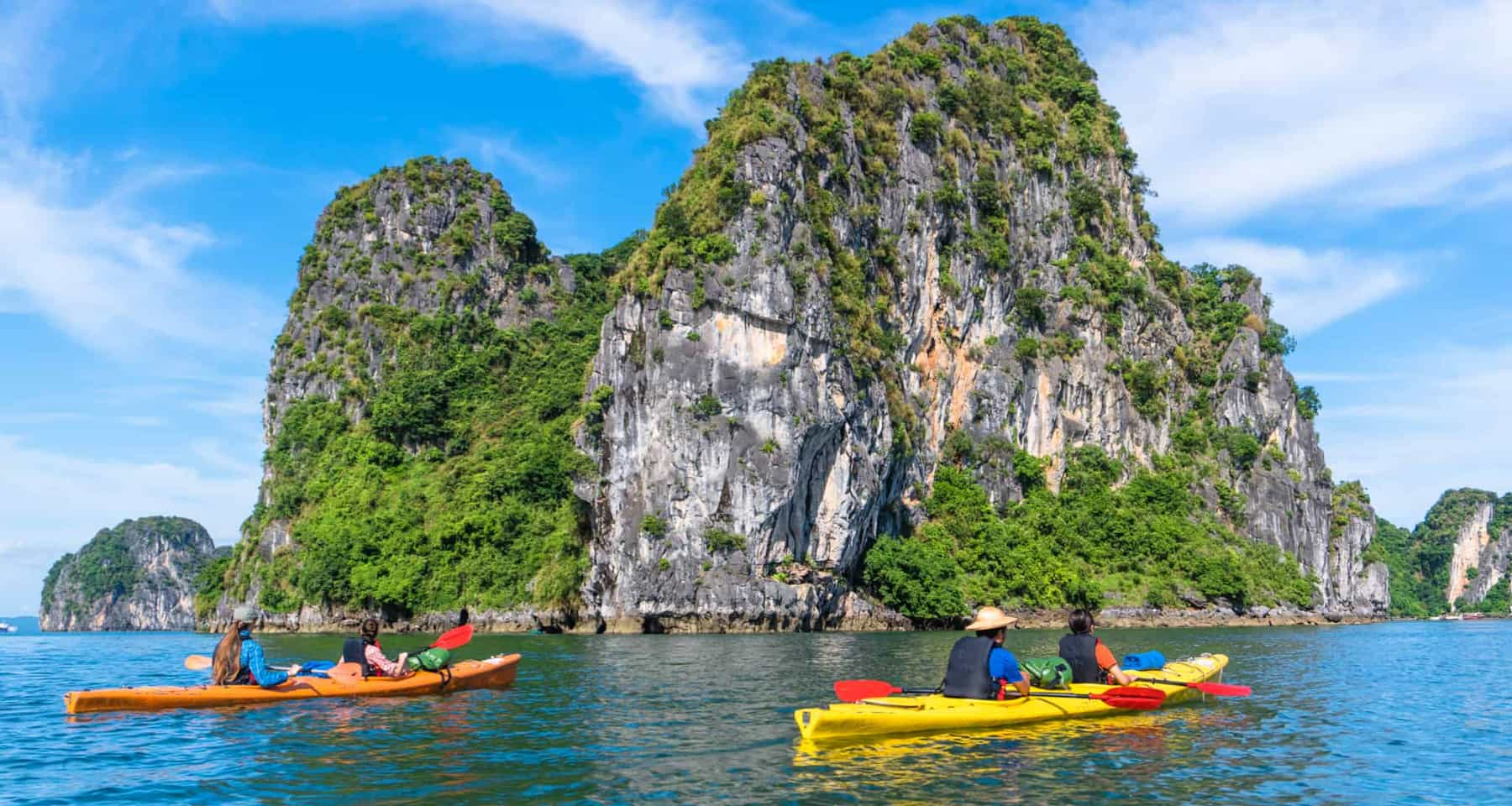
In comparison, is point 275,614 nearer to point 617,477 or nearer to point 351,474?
point 351,474

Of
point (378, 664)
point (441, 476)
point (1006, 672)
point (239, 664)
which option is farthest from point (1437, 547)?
point (239, 664)

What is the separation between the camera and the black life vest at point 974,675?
1492 cm

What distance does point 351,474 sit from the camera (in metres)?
71.2

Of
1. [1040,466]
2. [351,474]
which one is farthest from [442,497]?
[1040,466]

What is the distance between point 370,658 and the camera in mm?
19750

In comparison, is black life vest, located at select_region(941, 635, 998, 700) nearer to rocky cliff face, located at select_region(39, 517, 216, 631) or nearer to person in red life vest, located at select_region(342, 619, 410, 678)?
person in red life vest, located at select_region(342, 619, 410, 678)

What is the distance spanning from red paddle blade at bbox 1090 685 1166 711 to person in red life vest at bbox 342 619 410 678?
1249 cm

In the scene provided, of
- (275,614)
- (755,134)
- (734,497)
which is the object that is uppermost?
(755,134)

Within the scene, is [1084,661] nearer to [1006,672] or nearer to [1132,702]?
[1132,702]

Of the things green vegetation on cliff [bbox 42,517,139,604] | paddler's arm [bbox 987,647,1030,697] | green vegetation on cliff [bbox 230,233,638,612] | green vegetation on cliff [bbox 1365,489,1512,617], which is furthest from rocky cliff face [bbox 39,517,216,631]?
green vegetation on cliff [bbox 1365,489,1512,617]

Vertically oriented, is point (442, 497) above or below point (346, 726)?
above

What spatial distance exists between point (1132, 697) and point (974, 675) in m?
3.53

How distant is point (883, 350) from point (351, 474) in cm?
3687

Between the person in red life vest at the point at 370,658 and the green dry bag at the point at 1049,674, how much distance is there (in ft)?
37.6
